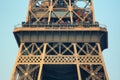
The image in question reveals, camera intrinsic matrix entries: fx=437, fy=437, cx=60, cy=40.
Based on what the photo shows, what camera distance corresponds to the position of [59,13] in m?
64.5

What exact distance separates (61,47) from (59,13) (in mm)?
5871

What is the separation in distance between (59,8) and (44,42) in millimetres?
6889

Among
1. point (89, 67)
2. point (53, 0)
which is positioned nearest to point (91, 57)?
point (89, 67)

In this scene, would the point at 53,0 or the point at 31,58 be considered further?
the point at 53,0

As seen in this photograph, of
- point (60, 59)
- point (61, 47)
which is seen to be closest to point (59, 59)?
point (60, 59)

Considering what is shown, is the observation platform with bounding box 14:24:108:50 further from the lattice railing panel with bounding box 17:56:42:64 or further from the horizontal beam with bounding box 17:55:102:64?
the lattice railing panel with bounding box 17:56:42:64

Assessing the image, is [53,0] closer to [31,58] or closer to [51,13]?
[51,13]

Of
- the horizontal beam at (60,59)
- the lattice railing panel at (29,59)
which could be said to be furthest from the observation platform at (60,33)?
the lattice railing panel at (29,59)

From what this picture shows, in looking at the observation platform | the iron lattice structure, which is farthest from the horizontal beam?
the observation platform

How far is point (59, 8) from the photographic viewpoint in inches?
2549

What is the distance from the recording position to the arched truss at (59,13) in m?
63.4

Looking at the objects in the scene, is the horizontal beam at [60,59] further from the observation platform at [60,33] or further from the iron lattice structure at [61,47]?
the observation platform at [60,33]

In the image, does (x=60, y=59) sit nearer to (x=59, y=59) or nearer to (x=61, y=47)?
(x=59, y=59)

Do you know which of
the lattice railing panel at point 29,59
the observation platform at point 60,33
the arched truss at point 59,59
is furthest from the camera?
the observation platform at point 60,33
